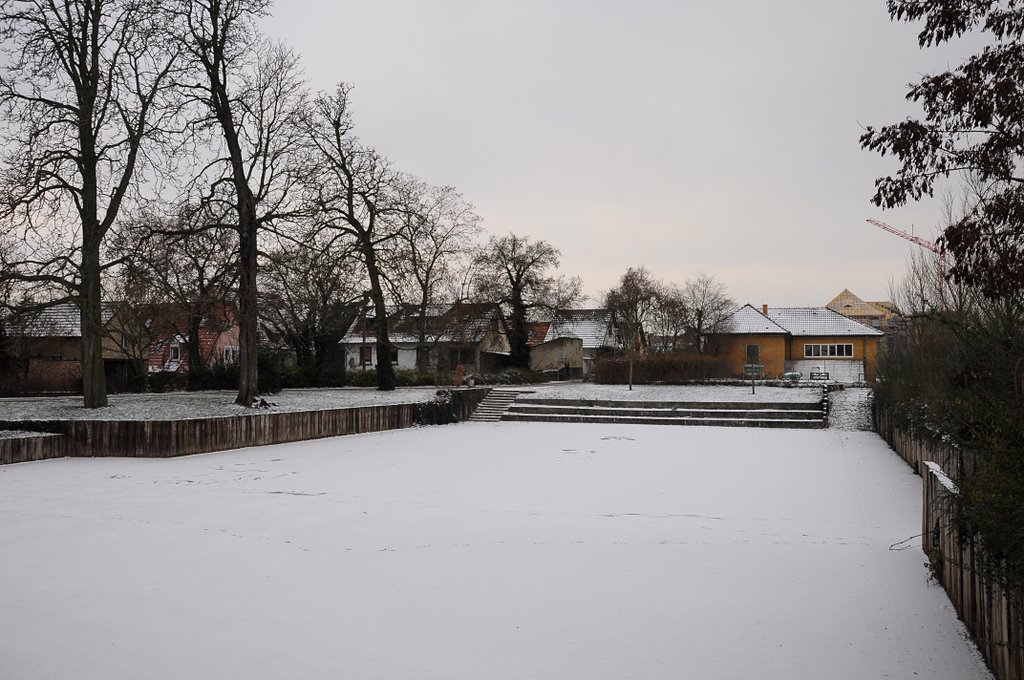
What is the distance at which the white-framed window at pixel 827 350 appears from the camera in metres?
50.2

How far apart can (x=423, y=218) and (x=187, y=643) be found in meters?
27.9

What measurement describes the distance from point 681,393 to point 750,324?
1809 cm

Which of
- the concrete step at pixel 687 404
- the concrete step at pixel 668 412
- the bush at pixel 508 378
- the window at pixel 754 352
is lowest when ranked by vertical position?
the concrete step at pixel 668 412

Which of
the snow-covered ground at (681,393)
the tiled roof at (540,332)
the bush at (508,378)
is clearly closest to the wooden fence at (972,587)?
the snow-covered ground at (681,393)

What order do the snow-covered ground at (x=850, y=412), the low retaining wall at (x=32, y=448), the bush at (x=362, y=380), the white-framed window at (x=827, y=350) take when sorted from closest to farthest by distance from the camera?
the low retaining wall at (x=32, y=448) → the snow-covered ground at (x=850, y=412) → the bush at (x=362, y=380) → the white-framed window at (x=827, y=350)

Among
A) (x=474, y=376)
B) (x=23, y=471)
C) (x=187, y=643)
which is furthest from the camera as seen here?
(x=474, y=376)

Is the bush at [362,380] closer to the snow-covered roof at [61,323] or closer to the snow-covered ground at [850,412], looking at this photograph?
the snow-covered roof at [61,323]

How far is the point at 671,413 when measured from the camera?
28547 mm

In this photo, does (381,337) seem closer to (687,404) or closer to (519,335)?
(687,404)

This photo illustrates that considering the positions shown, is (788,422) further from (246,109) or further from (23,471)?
(23,471)

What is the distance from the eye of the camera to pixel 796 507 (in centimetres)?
1148

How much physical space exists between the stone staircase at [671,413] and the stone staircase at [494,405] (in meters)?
0.20

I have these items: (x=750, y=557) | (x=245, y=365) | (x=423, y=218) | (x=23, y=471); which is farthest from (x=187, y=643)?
(x=423, y=218)

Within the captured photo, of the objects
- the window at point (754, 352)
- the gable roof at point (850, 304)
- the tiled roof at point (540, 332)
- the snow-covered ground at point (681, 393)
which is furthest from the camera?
the gable roof at point (850, 304)
